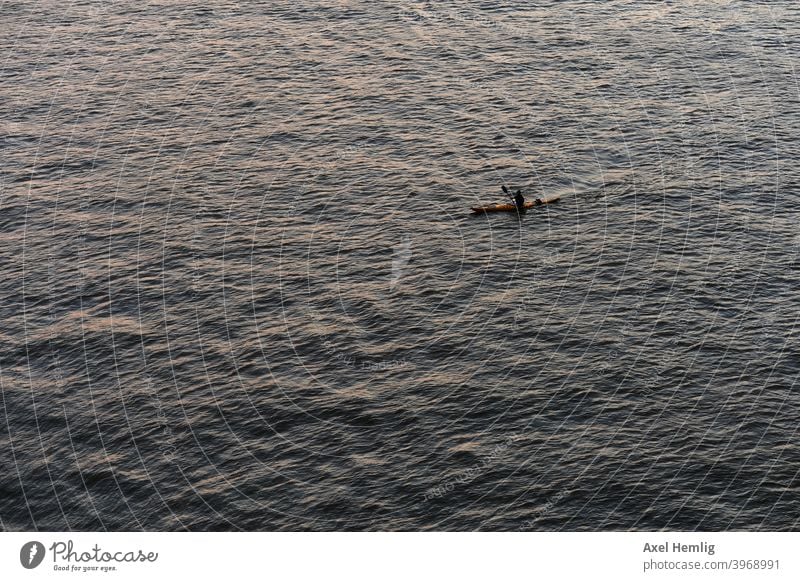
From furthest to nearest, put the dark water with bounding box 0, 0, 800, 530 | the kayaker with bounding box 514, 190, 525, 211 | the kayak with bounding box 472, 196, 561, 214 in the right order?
the kayak with bounding box 472, 196, 561, 214 < the kayaker with bounding box 514, 190, 525, 211 < the dark water with bounding box 0, 0, 800, 530

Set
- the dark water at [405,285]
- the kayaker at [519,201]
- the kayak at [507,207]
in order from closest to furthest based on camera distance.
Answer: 1. the dark water at [405,285]
2. the kayaker at [519,201]
3. the kayak at [507,207]

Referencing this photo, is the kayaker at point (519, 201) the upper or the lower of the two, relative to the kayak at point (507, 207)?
upper

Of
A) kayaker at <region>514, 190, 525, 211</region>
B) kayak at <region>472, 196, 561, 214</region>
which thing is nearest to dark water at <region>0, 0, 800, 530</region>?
kayak at <region>472, 196, 561, 214</region>

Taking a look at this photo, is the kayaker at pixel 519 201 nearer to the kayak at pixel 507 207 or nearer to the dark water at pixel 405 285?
the kayak at pixel 507 207

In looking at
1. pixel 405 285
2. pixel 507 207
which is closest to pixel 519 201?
pixel 507 207

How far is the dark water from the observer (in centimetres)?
10700

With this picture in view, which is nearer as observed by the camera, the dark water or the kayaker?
the dark water

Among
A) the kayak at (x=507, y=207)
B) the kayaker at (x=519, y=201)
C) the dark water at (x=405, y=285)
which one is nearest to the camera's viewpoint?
the dark water at (x=405, y=285)

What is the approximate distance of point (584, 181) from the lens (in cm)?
15675

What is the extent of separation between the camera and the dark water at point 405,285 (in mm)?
107000

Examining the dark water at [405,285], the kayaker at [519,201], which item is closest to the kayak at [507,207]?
the kayaker at [519,201]

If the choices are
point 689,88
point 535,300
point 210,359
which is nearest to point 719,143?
point 689,88

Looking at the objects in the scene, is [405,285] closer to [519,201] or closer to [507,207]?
[507,207]

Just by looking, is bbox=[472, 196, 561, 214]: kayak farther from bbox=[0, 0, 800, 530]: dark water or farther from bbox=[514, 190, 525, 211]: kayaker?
bbox=[0, 0, 800, 530]: dark water
